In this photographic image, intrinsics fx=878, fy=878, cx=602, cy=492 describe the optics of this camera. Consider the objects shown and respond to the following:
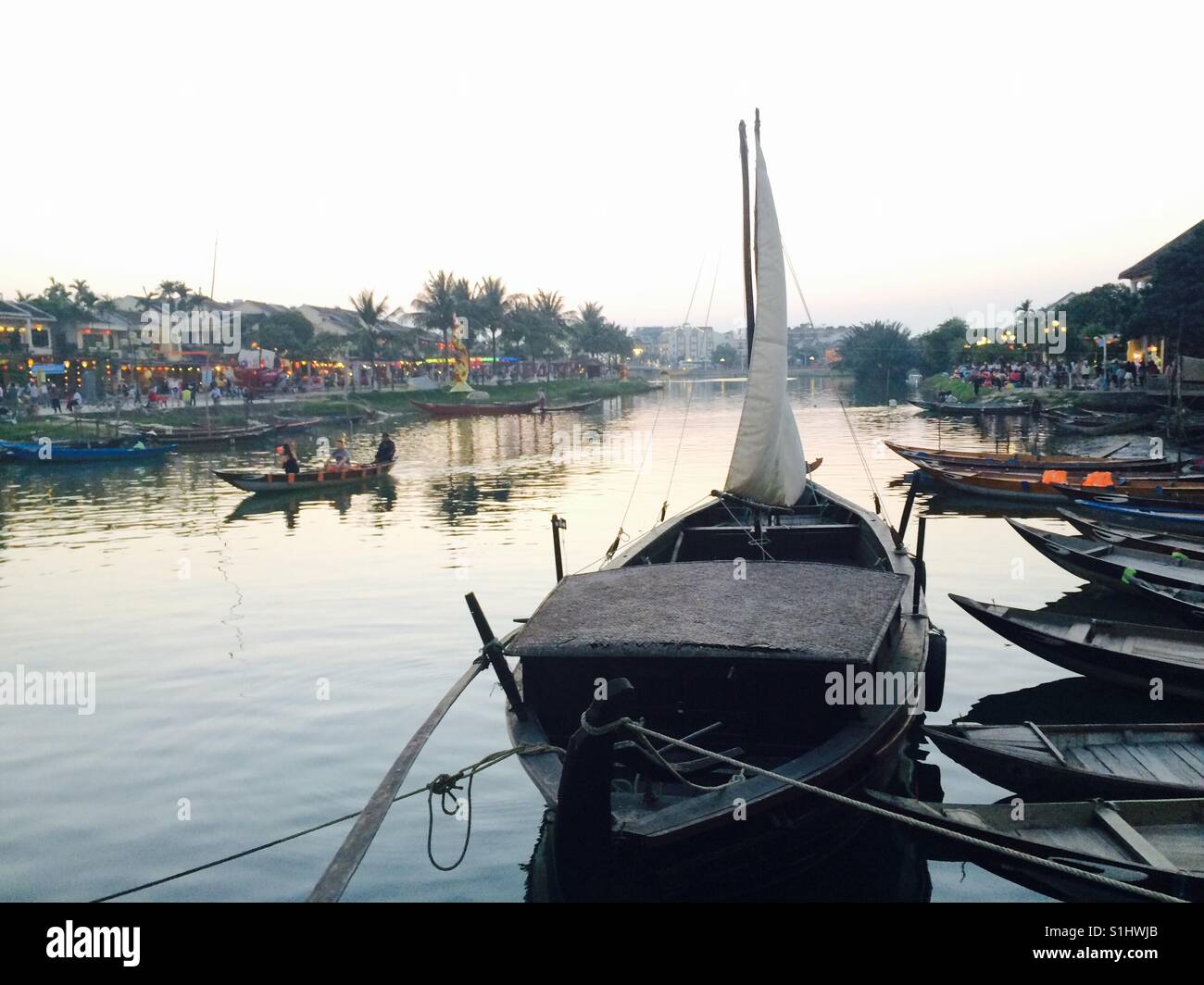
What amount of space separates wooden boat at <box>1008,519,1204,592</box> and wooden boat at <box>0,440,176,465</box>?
133 feet

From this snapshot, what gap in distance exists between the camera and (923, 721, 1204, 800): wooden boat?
8.50 m

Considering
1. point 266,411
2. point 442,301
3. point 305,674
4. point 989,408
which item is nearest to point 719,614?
point 305,674

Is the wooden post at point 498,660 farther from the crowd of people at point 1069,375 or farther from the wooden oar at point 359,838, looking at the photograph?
the crowd of people at point 1069,375

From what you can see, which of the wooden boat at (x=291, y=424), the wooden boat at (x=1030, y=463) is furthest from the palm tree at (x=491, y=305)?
the wooden boat at (x=1030, y=463)

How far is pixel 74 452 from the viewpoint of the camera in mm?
42438

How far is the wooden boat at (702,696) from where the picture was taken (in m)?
6.23

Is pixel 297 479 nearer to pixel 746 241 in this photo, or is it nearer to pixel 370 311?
pixel 746 241

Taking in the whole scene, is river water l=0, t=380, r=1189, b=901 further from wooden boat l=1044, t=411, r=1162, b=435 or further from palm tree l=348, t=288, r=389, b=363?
palm tree l=348, t=288, r=389, b=363

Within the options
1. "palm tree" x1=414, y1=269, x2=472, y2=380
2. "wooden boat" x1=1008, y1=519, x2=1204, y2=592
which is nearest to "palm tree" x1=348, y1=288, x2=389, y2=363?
"palm tree" x1=414, y1=269, x2=472, y2=380

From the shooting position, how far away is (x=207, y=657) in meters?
15.2

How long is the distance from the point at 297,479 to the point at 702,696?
27603 mm
